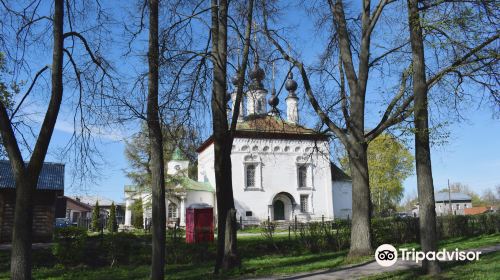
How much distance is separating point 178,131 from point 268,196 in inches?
1182

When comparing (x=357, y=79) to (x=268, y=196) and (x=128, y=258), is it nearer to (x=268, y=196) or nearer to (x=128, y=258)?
(x=128, y=258)

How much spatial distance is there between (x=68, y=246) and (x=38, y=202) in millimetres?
9528

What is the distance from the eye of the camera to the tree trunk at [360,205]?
12164 millimetres

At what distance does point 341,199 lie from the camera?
140ft

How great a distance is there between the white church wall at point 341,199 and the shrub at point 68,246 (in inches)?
1244

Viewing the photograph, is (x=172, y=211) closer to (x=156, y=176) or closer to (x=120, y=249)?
(x=120, y=249)

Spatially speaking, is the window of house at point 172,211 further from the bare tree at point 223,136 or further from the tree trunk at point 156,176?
the tree trunk at point 156,176

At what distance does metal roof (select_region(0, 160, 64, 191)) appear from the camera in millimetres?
20375

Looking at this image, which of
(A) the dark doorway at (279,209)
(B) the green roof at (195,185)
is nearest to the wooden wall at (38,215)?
(B) the green roof at (195,185)

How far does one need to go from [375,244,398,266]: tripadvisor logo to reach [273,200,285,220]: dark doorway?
29040 mm

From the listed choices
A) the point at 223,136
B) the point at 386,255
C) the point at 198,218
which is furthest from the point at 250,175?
the point at 223,136

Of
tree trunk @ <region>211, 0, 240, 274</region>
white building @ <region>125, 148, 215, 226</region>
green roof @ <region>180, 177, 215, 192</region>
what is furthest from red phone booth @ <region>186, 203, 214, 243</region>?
green roof @ <region>180, 177, 215, 192</region>

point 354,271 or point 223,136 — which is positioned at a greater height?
point 223,136

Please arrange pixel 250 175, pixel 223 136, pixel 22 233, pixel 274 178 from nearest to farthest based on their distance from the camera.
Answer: pixel 22 233, pixel 223 136, pixel 250 175, pixel 274 178
